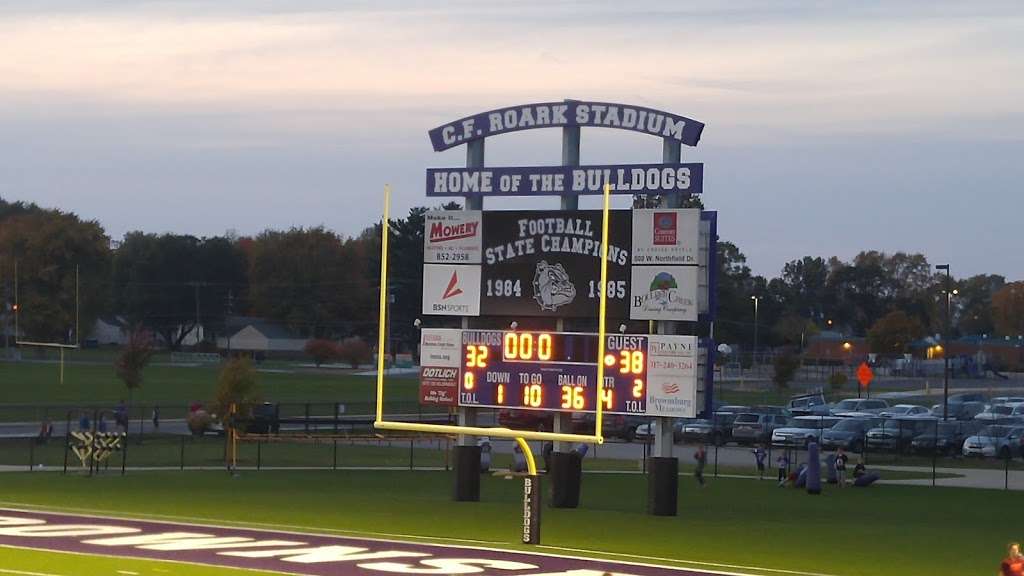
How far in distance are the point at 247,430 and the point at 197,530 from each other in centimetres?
2939

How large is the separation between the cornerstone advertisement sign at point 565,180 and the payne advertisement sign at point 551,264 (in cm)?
72

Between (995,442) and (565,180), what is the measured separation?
96.5 feet

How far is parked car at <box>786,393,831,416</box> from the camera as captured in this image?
213ft

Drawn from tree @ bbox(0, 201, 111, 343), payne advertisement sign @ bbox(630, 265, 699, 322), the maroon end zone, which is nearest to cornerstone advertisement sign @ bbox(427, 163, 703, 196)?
payne advertisement sign @ bbox(630, 265, 699, 322)

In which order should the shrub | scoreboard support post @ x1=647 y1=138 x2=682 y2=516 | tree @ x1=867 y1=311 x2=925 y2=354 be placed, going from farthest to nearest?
tree @ x1=867 y1=311 x2=925 y2=354 → the shrub → scoreboard support post @ x1=647 y1=138 x2=682 y2=516

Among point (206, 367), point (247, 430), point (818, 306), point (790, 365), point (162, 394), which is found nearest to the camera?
point (247, 430)

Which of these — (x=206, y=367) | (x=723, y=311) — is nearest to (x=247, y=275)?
(x=206, y=367)

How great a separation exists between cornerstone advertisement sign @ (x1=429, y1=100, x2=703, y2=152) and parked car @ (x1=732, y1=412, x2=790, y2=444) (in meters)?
29.2

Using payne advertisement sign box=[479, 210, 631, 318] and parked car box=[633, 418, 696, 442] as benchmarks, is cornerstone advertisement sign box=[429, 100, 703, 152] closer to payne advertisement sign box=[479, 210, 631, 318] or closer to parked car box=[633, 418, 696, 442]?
payne advertisement sign box=[479, 210, 631, 318]

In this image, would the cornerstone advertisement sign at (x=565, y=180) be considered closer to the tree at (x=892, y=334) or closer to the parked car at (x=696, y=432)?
the parked car at (x=696, y=432)

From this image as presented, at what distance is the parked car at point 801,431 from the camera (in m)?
55.8

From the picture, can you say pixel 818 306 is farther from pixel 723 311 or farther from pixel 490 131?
pixel 490 131

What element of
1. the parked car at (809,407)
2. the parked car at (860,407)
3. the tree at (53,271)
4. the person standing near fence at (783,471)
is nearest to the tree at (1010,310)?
the parked car at (809,407)

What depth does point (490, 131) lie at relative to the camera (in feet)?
106
